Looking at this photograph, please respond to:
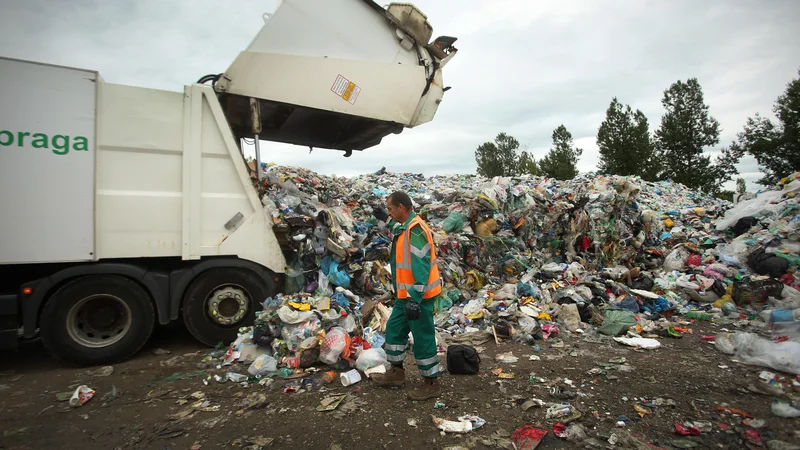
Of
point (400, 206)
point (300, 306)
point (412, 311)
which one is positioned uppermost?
point (400, 206)

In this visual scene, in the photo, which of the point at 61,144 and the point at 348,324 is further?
the point at 348,324

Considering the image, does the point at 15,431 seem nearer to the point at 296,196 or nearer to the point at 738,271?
the point at 296,196

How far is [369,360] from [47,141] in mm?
2869

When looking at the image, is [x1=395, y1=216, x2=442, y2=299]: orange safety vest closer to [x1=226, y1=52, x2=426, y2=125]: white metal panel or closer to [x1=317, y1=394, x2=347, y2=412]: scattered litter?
[x1=317, y1=394, x2=347, y2=412]: scattered litter

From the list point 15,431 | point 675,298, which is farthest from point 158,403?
point 675,298

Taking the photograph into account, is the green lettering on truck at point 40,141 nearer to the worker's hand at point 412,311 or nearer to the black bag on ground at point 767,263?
the worker's hand at point 412,311

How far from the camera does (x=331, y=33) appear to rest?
350 centimetres

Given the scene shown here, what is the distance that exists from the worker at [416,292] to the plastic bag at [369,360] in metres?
0.27

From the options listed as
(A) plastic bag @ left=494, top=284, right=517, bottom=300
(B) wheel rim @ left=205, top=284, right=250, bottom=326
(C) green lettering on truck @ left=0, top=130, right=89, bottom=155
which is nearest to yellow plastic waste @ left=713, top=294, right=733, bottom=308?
(A) plastic bag @ left=494, top=284, right=517, bottom=300

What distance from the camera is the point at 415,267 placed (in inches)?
100

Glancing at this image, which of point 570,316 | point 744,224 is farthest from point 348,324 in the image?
point 744,224

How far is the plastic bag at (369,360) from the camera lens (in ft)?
9.81

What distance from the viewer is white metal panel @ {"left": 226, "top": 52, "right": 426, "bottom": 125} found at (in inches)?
130

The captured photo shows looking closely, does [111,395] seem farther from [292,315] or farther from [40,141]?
[40,141]
